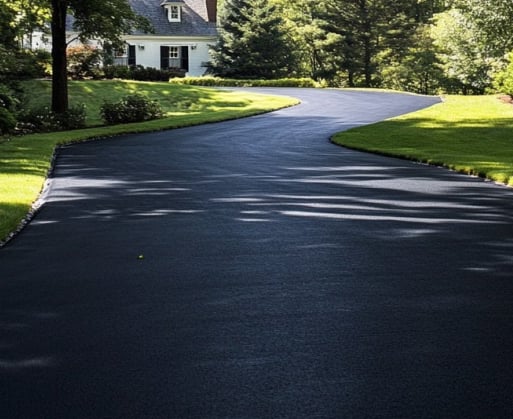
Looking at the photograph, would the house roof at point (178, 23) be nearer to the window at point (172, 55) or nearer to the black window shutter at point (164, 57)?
the window at point (172, 55)

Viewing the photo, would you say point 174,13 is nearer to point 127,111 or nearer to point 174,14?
point 174,14

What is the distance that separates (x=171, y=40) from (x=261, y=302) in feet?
169

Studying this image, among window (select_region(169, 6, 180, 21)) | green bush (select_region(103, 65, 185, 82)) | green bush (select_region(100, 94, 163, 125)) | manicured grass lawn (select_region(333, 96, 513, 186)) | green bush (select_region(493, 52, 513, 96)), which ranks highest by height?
window (select_region(169, 6, 180, 21))

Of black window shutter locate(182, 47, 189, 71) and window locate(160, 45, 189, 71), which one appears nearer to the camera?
window locate(160, 45, 189, 71)

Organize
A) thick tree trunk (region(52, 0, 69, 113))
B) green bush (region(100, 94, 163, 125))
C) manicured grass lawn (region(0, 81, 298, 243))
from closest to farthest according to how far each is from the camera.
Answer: manicured grass lawn (region(0, 81, 298, 243)) < thick tree trunk (region(52, 0, 69, 113)) < green bush (region(100, 94, 163, 125))

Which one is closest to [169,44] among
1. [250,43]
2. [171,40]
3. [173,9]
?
[171,40]

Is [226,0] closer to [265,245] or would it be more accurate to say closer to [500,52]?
[500,52]

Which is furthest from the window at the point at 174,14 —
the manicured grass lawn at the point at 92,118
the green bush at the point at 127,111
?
the green bush at the point at 127,111

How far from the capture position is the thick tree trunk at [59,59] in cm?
2678

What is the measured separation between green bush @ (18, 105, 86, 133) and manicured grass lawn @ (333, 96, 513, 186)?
9867 millimetres

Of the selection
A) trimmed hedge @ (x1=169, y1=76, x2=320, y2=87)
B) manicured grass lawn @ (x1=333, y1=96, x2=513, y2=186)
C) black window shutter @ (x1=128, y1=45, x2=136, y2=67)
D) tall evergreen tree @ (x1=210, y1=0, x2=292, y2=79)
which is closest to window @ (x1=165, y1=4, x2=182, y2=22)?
black window shutter @ (x1=128, y1=45, x2=136, y2=67)

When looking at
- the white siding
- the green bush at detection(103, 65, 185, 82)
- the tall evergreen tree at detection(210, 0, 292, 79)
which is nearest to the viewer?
the green bush at detection(103, 65, 185, 82)

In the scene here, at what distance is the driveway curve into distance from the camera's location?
14.1ft

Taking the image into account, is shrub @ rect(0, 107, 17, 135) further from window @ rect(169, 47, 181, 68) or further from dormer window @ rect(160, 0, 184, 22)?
dormer window @ rect(160, 0, 184, 22)
